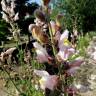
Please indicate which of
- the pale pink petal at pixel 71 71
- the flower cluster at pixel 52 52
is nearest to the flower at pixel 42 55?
the flower cluster at pixel 52 52

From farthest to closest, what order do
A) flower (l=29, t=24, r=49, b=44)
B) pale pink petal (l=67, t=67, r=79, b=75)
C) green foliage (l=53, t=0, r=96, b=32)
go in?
green foliage (l=53, t=0, r=96, b=32)
pale pink petal (l=67, t=67, r=79, b=75)
flower (l=29, t=24, r=49, b=44)

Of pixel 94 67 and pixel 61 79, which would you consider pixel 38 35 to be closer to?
pixel 61 79

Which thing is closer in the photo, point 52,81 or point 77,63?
point 52,81

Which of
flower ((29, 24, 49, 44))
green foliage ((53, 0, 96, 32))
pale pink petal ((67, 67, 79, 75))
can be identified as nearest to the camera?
flower ((29, 24, 49, 44))

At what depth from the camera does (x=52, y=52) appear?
1771 millimetres

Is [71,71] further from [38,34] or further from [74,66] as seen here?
[38,34]

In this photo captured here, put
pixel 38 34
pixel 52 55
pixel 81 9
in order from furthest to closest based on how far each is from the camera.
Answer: pixel 81 9 < pixel 52 55 < pixel 38 34

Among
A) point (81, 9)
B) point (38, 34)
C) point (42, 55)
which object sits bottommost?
point (81, 9)

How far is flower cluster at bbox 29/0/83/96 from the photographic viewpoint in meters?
1.67

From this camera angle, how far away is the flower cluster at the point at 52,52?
1672mm

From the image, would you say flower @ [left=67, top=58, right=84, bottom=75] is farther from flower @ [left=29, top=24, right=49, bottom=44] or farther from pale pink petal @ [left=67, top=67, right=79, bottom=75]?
flower @ [left=29, top=24, right=49, bottom=44]

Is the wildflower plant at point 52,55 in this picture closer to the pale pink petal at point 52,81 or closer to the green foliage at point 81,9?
the pale pink petal at point 52,81

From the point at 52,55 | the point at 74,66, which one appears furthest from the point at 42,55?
the point at 74,66

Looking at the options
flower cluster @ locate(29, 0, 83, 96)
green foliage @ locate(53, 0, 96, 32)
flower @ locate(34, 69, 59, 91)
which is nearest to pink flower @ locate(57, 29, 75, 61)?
flower cluster @ locate(29, 0, 83, 96)
